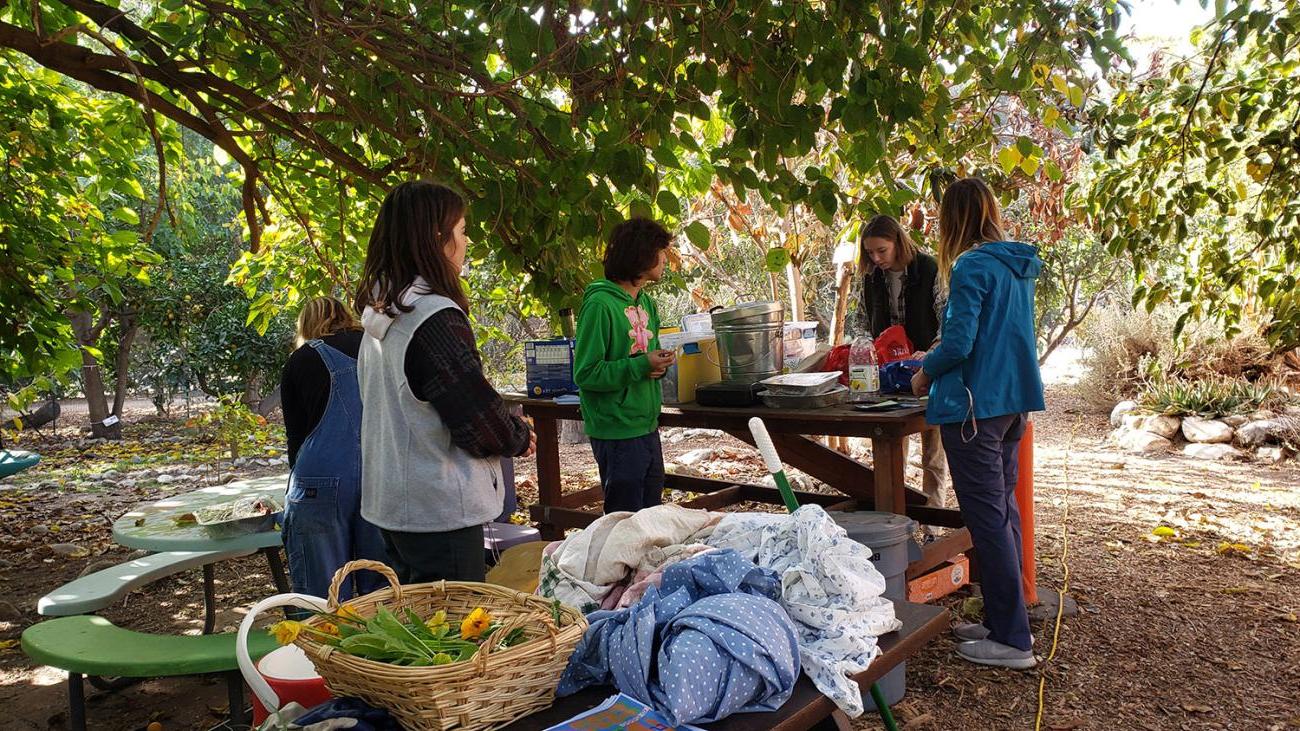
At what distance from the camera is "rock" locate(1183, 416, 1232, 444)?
8.95 m

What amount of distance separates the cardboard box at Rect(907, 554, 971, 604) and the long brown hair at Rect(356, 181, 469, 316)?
2.33 meters

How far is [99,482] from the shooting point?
9977 mm

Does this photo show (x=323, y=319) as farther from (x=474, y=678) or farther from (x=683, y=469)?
(x=683, y=469)

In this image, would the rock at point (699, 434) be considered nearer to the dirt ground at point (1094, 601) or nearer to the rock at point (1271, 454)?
the dirt ground at point (1094, 601)

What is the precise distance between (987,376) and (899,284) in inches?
62.3

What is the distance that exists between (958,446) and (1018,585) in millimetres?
645

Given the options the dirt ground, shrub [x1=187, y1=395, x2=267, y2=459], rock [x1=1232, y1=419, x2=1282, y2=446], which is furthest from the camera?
shrub [x1=187, y1=395, x2=267, y2=459]

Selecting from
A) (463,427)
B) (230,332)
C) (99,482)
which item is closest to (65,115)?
(99,482)

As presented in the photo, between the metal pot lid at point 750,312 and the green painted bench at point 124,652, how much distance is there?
2.45m

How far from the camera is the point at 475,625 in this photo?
67.5 inches

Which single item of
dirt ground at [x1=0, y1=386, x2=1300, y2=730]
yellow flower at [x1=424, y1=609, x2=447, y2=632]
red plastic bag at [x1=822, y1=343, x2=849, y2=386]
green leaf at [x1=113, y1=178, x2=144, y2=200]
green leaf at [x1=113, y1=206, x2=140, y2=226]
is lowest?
dirt ground at [x1=0, y1=386, x2=1300, y2=730]

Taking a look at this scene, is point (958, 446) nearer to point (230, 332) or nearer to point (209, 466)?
point (209, 466)

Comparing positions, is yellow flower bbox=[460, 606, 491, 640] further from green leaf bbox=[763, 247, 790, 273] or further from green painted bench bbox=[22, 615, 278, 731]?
green leaf bbox=[763, 247, 790, 273]

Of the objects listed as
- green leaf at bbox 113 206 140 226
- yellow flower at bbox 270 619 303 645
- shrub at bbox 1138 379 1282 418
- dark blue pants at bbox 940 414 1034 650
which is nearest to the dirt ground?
dark blue pants at bbox 940 414 1034 650
